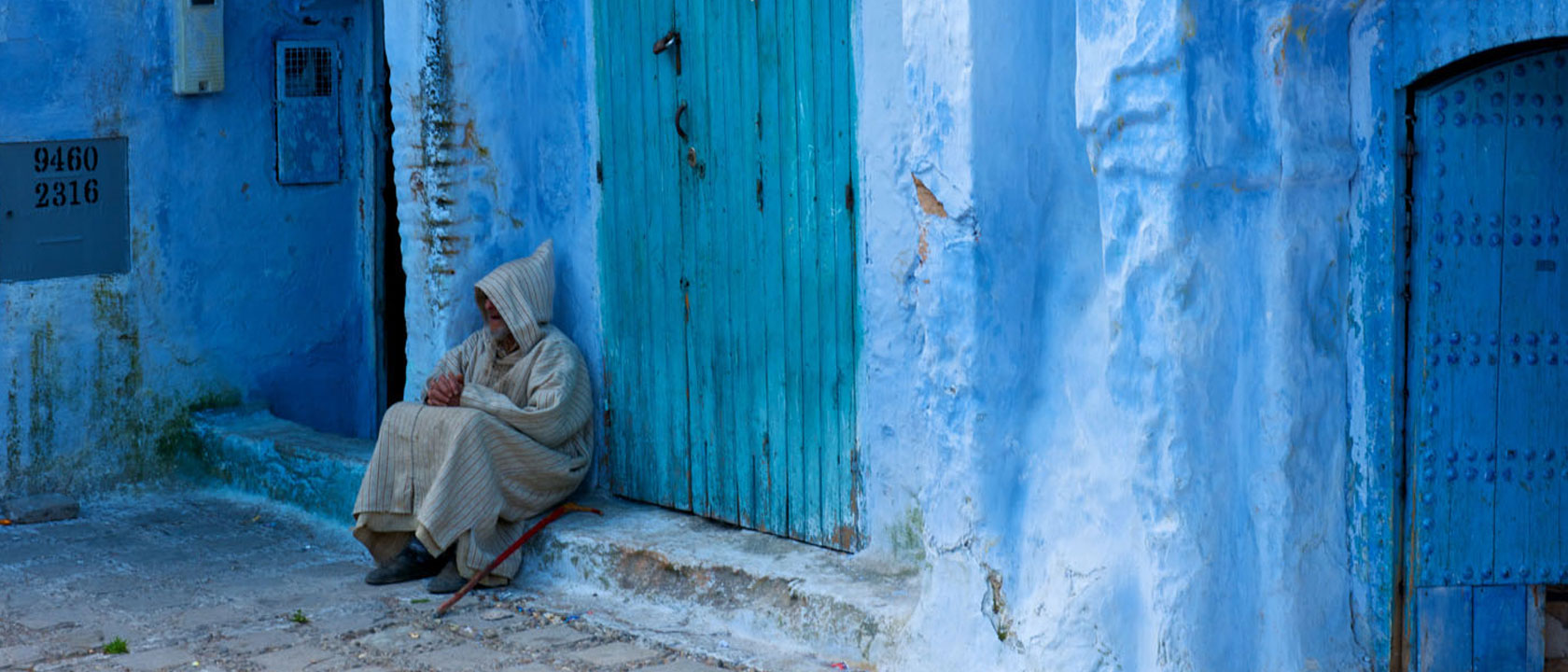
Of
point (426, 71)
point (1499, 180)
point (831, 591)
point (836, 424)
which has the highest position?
point (426, 71)

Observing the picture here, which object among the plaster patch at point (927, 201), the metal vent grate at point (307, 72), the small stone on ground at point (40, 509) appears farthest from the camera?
the metal vent grate at point (307, 72)

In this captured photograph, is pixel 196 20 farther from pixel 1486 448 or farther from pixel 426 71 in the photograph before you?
pixel 1486 448

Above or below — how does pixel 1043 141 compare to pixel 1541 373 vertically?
above

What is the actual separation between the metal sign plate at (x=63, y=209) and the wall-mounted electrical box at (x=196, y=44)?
0.39m

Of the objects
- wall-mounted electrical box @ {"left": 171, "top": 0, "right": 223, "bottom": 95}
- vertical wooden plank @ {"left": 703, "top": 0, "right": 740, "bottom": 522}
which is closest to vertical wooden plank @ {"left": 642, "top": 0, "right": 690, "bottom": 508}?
vertical wooden plank @ {"left": 703, "top": 0, "right": 740, "bottom": 522}

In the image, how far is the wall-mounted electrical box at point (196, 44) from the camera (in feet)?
26.2

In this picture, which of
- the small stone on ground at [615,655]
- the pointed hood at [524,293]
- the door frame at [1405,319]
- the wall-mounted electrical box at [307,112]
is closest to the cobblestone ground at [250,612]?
the small stone on ground at [615,655]

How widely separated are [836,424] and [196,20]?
152 inches

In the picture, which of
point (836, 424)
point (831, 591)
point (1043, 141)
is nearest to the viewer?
point (1043, 141)

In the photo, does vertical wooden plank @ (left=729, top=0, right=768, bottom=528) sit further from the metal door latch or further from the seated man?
the seated man

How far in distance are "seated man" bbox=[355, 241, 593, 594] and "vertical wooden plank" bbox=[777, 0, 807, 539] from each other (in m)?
0.94

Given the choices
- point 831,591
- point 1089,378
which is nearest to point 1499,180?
point 1089,378

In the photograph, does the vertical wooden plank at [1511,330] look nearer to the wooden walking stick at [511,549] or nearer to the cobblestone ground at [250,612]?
the cobblestone ground at [250,612]

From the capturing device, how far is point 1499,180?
440cm
